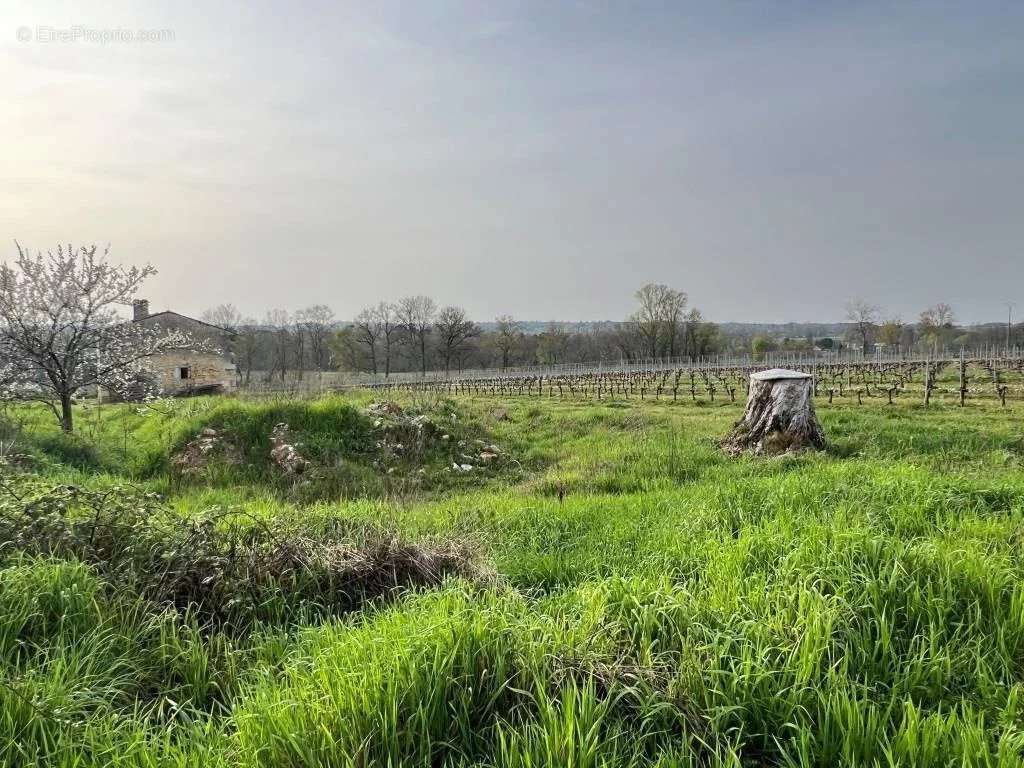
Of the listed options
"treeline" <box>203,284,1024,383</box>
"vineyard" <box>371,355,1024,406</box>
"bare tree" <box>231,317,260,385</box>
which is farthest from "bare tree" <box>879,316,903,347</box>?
"bare tree" <box>231,317,260,385</box>

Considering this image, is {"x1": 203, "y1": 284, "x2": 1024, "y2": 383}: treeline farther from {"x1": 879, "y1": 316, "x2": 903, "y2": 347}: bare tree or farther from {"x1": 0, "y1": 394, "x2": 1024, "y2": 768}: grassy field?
{"x1": 0, "y1": 394, "x2": 1024, "y2": 768}: grassy field

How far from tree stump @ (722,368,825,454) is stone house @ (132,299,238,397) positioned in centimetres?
2469

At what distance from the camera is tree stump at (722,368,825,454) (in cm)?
982

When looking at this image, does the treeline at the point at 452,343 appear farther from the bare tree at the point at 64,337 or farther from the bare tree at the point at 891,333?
the bare tree at the point at 64,337

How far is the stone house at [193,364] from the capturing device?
2897 centimetres

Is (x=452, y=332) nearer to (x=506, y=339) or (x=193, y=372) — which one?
(x=506, y=339)

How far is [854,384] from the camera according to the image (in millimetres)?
36812

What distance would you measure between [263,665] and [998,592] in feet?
12.5

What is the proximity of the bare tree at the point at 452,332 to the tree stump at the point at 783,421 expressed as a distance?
65747mm

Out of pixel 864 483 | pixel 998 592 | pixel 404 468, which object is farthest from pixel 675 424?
pixel 998 592

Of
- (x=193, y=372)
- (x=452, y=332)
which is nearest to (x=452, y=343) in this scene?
(x=452, y=332)


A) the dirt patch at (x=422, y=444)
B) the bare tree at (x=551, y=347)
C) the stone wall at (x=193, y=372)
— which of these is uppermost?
the bare tree at (x=551, y=347)

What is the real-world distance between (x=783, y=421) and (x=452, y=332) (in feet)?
226

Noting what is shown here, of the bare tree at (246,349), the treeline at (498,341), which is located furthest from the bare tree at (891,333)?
Answer: the bare tree at (246,349)
